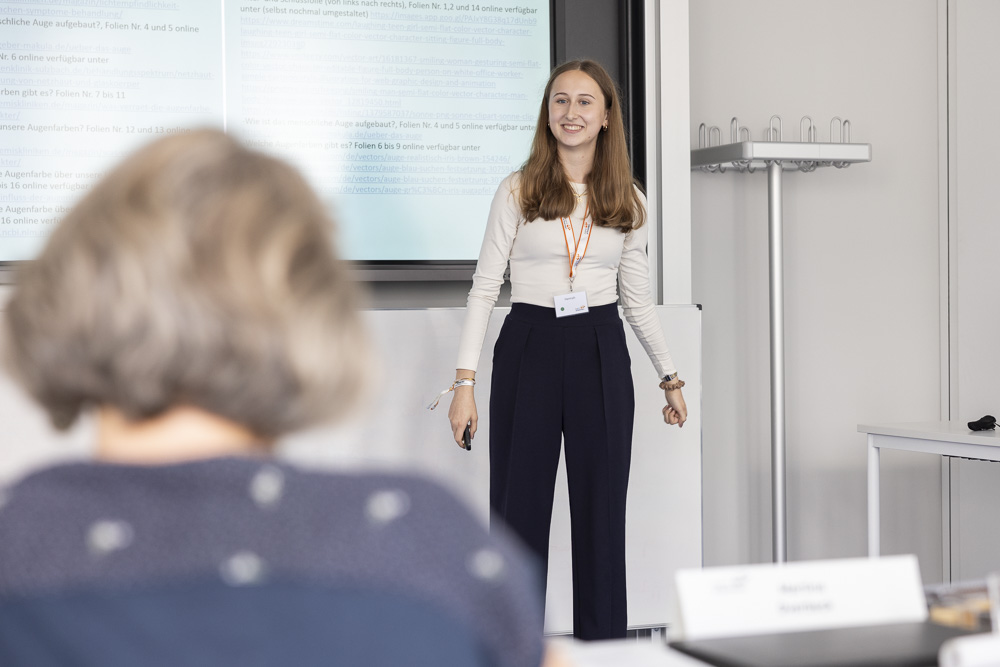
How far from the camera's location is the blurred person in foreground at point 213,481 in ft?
1.83

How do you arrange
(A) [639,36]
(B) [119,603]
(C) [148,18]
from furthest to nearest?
(A) [639,36]
(C) [148,18]
(B) [119,603]

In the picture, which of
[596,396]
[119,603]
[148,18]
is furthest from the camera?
[148,18]

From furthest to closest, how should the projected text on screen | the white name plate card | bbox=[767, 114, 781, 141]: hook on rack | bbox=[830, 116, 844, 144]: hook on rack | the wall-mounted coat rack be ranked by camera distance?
1. bbox=[830, 116, 844, 144]: hook on rack
2. bbox=[767, 114, 781, 141]: hook on rack
3. the wall-mounted coat rack
4. the projected text on screen
5. the white name plate card

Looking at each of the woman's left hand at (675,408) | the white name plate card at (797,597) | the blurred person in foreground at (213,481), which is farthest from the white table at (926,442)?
the blurred person in foreground at (213,481)

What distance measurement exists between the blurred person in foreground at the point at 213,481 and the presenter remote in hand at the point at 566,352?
181cm

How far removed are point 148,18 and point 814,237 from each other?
7.64ft

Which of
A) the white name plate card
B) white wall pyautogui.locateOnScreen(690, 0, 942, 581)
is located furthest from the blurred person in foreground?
white wall pyautogui.locateOnScreen(690, 0, 942, 581)

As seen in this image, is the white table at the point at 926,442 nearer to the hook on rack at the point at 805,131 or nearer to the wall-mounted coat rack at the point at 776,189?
the wall-mounted coat rack at the point at 776,189

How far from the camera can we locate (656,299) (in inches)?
130

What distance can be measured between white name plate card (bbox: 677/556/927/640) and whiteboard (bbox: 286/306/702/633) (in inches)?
76.2

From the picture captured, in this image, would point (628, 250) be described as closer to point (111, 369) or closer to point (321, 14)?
point (321, 14)

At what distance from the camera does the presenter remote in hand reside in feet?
8.06

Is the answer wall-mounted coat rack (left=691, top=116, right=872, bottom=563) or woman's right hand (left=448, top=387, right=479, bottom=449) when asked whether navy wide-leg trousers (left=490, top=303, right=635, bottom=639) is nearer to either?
woman's right hand (left=448, top=387, right=479, bottom=449)

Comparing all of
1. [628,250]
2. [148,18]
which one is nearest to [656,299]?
[628,250]
